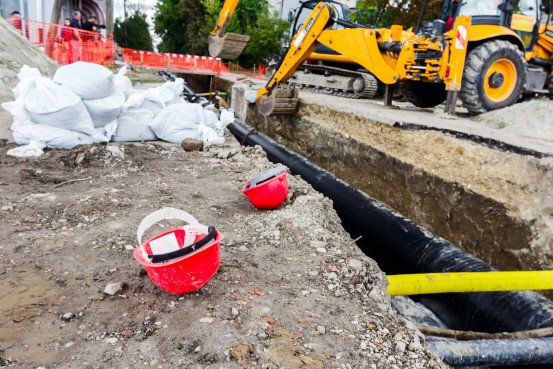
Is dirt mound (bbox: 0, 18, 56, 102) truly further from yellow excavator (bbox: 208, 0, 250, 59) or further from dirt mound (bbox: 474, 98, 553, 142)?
dirt mound (bbox: 474, 98, 553, 142)

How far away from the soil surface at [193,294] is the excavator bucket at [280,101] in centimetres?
305

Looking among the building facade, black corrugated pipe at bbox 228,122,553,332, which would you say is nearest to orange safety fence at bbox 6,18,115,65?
the building facade

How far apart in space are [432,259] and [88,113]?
406 cm

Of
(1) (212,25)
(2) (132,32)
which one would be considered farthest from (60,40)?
(2) (132,32)

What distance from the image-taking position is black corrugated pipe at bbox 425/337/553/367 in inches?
67.5

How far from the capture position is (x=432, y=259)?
101 inches

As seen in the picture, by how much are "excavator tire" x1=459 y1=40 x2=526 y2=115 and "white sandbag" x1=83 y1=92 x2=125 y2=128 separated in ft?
14.6

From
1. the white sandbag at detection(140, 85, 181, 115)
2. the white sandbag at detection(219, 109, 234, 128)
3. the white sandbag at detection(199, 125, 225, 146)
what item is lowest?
the white sandbag at detection(199, 125, 225, 146)

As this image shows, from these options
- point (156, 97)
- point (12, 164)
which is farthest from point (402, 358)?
point (156, 97)

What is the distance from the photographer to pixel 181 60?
17.4m

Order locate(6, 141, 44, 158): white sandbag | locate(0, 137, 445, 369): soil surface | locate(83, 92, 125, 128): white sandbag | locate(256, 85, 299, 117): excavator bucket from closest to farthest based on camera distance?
locate(0, 137, 445, 369): soil surface → locate(6, 141, 44, 158): white sandbag → locate(83, 92, 125, 128): white sandbag → locate(256, 85, 299, 117): excavator bucket

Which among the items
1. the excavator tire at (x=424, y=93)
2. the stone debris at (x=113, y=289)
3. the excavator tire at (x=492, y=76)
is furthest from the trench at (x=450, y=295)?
the excavator tire at (x=424, y=93)

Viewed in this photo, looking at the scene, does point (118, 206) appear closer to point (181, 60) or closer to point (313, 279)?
point (313, 279)

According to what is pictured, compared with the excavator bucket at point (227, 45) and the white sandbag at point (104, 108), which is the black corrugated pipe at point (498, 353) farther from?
the excavator bucket at point (227, 45)
